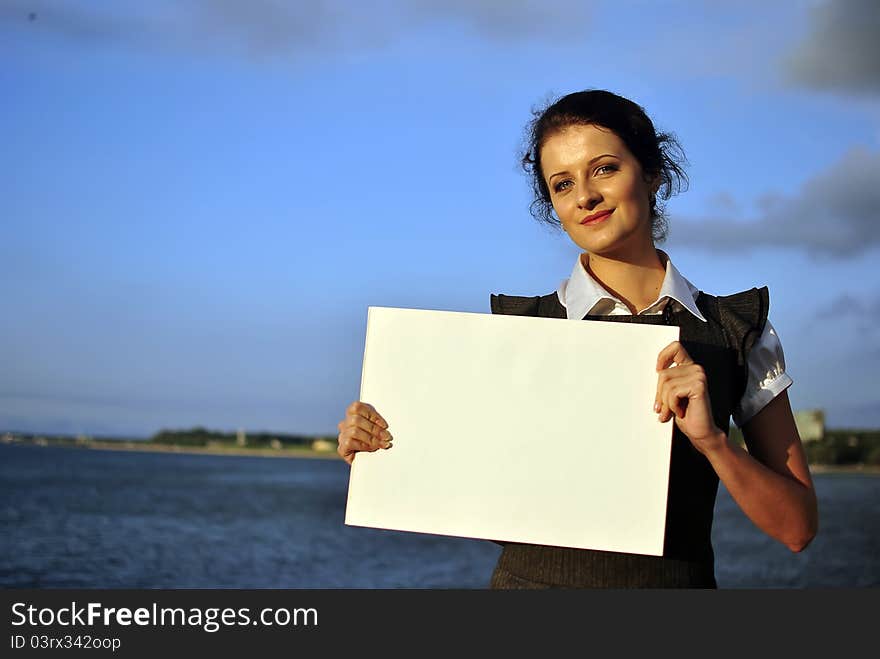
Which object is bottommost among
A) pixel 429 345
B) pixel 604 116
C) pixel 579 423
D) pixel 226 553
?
pixel 226 553

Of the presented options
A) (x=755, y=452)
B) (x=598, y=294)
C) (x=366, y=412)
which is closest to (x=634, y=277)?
(x=598, y=294)

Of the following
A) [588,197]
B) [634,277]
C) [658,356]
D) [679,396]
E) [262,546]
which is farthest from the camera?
[262,546]

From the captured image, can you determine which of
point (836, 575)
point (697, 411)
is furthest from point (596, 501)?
point (836, 575)

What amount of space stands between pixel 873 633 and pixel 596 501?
2.84 ft

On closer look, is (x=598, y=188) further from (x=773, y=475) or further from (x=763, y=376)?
(x=773, y=475)

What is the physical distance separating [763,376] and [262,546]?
32.3 m

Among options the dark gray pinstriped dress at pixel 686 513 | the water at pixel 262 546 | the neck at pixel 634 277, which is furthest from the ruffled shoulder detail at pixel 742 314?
the water at pixel 262 546

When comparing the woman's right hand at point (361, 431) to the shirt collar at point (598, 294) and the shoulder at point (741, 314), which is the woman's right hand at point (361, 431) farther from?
the shoulder at point (741, 314)

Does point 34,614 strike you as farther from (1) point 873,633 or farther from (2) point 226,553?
(2) point 226,553

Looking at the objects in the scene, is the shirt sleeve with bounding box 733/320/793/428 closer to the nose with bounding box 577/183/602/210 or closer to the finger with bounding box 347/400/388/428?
the nose with bounding box 577/183/602/210

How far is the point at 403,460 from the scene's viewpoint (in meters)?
2.21

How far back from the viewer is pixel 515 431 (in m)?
2.17

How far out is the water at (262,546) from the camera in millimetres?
25219

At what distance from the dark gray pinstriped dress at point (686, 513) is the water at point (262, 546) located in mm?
20987
